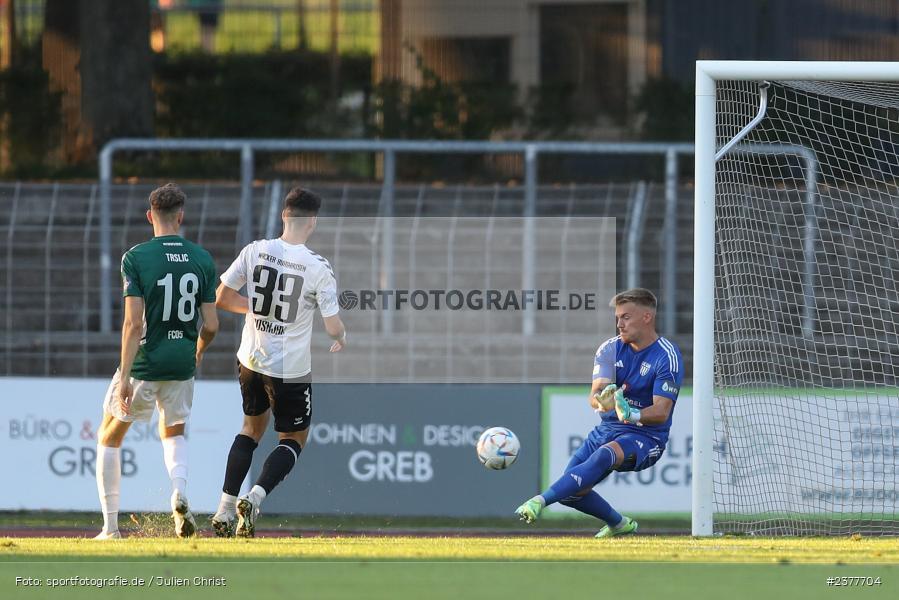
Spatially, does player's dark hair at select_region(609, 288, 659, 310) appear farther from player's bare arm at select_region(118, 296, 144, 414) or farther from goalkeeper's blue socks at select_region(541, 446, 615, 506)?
player's bare arm at select_region(118, 296, 144, 414)

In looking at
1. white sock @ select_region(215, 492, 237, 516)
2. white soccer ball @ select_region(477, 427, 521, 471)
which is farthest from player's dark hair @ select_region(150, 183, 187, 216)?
white soccer ball @ select_region(477, 427, 521, 471)

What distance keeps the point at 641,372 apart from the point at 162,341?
264cm

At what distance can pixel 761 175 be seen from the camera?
11.2m

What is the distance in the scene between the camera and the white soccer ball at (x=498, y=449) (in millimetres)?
7934

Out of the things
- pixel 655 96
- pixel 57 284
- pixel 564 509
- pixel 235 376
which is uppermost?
pixel 655 96

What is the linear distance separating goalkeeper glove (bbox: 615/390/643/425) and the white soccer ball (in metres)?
0.67

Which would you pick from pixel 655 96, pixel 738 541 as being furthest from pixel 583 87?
pixel 738 541

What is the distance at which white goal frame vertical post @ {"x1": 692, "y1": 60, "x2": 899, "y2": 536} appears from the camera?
7.51 m

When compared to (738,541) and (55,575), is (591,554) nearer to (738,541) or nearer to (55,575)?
(738,541)

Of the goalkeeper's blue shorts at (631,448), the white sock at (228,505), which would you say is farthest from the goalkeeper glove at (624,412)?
the white sock at (228,505)

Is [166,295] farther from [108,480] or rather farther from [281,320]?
[108,480]

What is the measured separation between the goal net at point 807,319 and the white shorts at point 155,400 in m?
2.93

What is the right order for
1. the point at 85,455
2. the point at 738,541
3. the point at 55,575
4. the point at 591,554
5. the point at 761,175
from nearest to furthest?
1. the point at 55,575
2. the point at 591,554
3. the point at 738,541
4. the point at 85,455
5. the point at 761,175

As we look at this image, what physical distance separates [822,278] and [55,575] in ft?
25.5
